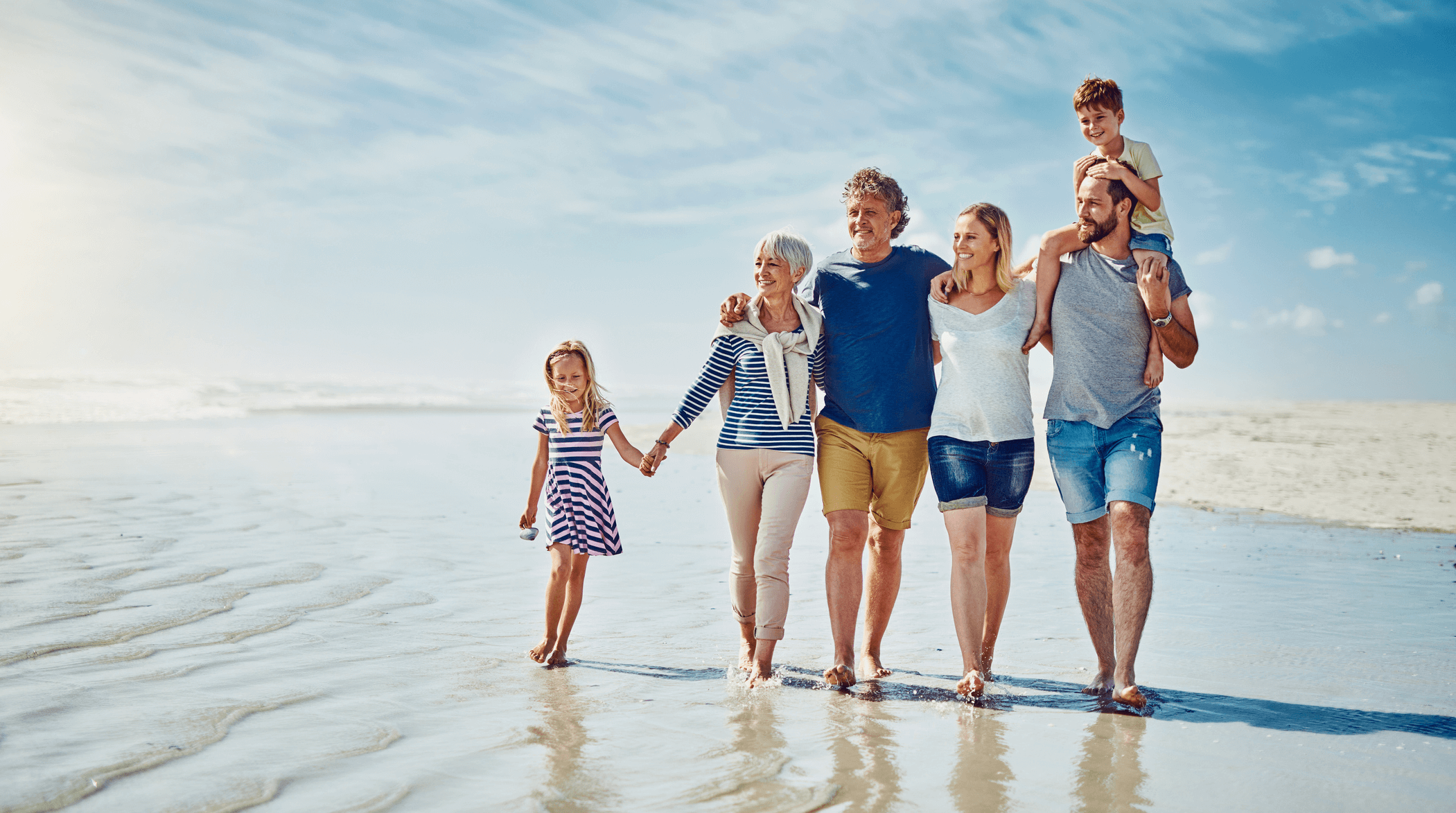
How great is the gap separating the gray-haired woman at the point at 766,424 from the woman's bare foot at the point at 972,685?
32.0 inches

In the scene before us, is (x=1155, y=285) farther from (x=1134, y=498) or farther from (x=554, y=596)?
(x=554, y=596)

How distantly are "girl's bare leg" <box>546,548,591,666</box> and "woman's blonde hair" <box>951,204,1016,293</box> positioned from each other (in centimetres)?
218

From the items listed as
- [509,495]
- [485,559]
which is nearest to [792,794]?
[485,559]

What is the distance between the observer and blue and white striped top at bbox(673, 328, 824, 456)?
4.29m

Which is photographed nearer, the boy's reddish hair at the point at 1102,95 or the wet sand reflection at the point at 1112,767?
the wet sand reflection at the point at 1112,767

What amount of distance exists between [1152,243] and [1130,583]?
1.42 meters

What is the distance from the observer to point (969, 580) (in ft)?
13.2

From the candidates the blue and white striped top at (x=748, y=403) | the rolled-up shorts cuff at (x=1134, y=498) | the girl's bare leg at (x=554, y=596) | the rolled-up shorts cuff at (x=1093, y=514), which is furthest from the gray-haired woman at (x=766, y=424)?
the rolled-up shorts cuff at (x=1134, y=498)

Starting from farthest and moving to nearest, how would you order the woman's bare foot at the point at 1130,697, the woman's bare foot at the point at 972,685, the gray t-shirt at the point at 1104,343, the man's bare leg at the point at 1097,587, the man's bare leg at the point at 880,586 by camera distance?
the man's bare leg at the point at 880,586, the man's bare leg at the point at 1097,587, the gray t-shirt at the point at 1104,343, the woman's bare foot at the point at 972,685, the woman's bare foot at the point at 1130,697

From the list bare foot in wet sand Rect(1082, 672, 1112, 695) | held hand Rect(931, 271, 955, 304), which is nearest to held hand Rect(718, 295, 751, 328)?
held hand Rect(931, 271, 955, 304)

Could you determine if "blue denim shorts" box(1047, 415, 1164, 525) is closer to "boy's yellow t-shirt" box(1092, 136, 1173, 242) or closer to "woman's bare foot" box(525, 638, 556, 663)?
"boy's yellow t-shirt" box(1092, 136, 1173, 242)

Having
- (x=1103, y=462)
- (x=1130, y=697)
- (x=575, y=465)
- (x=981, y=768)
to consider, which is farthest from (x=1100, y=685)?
(x=575, y=465)

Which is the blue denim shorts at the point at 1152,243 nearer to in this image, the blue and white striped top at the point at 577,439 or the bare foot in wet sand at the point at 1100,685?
the bare foot in wet sand at the point at 1100,685

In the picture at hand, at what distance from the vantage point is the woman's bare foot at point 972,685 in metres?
3.83
